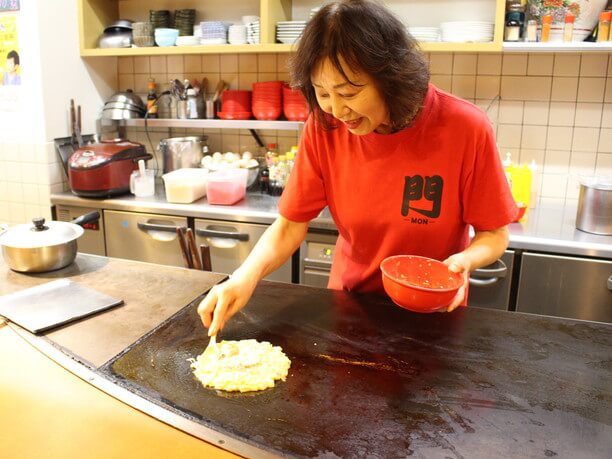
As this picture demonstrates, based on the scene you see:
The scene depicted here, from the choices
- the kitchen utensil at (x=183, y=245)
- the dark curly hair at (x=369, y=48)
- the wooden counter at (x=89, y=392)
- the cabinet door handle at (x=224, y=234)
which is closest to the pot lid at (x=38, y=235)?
the wooden counter at (x=89, y=392)

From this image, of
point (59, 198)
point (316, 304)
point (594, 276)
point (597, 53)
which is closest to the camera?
point (316, 304)

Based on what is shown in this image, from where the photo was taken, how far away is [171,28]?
3.30 meters

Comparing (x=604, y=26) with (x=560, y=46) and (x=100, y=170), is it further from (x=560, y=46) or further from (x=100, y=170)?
(x=100, y=170)

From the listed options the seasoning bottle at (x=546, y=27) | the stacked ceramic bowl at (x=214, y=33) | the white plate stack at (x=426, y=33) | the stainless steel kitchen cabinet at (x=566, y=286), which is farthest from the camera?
the stacked ceramic bowl at (x=214, y=33)

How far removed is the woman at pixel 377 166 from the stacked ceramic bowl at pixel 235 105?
1.73 meters

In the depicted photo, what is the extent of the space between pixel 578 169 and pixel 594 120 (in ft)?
0.83

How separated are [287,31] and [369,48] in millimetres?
1798

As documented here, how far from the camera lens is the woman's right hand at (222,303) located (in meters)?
1.29

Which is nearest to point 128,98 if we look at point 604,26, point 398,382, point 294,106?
point 294,106

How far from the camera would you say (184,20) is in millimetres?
3268

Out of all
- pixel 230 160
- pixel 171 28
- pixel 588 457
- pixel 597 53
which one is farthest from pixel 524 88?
pixel 588 457

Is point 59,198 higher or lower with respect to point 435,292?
lower

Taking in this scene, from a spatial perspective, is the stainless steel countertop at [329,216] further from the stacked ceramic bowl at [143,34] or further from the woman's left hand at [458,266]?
the woman's left hand at [458,266]

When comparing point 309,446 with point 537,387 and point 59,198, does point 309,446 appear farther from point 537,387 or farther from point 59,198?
point 59,198
